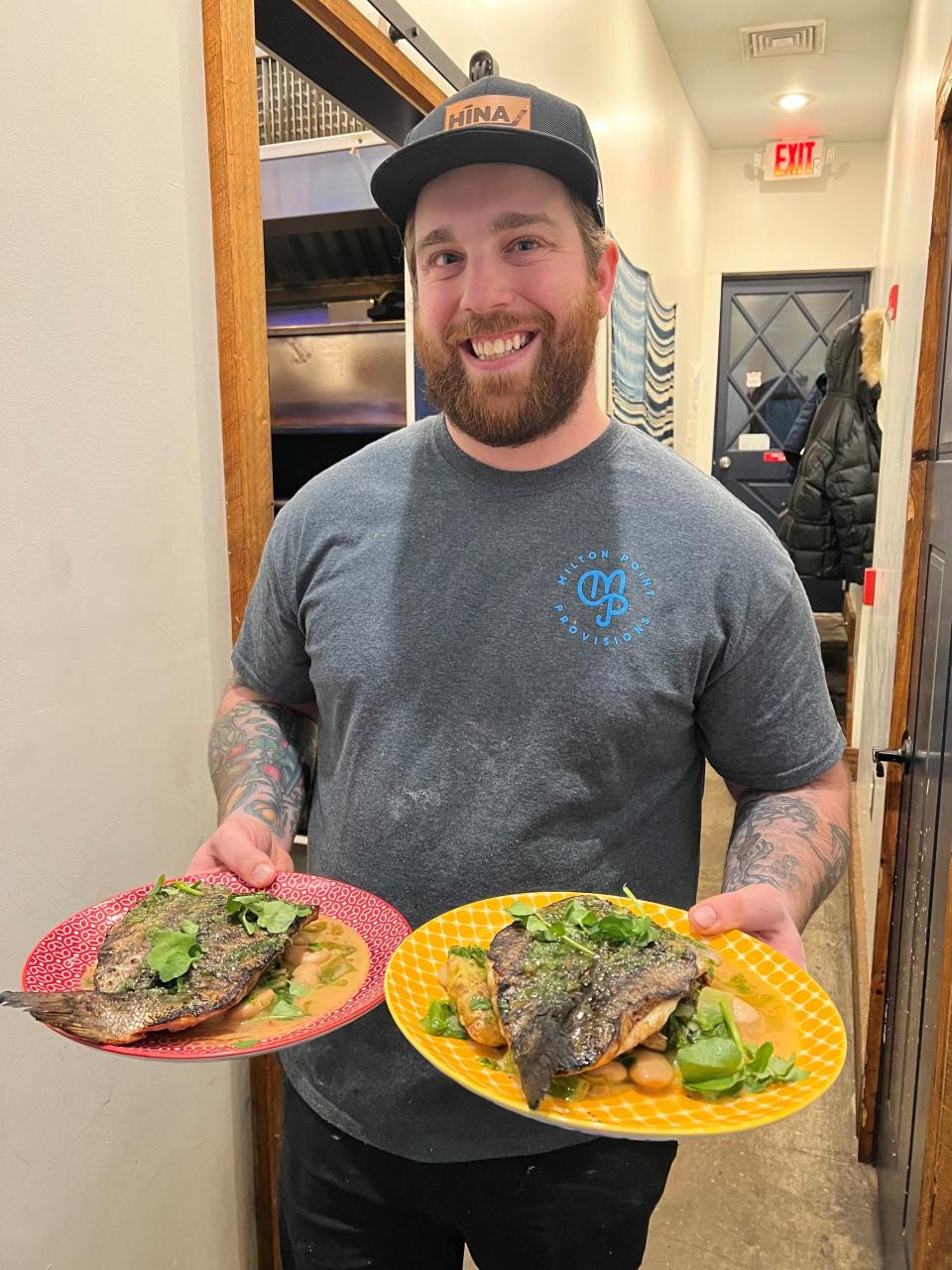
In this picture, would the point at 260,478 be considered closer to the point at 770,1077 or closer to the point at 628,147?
the point at 770,1077

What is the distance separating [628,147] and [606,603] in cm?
397

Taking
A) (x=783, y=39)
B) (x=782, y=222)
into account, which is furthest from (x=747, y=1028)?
(x=782, y=222)

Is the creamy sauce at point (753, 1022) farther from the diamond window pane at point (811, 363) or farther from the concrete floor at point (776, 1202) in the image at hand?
the diamond window pane at point (811, 363)

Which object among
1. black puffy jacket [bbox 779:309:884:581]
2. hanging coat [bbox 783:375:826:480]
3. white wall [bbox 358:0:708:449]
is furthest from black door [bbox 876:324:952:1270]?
hanging coat [bbox 783:375:826:480]

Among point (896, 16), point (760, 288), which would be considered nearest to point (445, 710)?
point (896, 16)

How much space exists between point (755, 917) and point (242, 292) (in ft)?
4.24

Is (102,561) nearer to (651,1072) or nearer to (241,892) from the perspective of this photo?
(241,892)

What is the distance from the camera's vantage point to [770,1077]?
87 cm

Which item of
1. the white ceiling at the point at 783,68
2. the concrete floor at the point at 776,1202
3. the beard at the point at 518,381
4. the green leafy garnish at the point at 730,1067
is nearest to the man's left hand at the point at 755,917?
the green leafy garnish at the point at 730,1067

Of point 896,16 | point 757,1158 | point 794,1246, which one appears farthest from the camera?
point 896,16

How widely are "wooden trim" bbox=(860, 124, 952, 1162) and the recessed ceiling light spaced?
4985 mm

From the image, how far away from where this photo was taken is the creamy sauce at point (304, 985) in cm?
99

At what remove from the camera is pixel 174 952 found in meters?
1.03

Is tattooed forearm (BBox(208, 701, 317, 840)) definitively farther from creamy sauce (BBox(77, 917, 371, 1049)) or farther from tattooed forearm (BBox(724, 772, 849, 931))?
tattooed forearm (BBox(724, 772, 849, 931))
